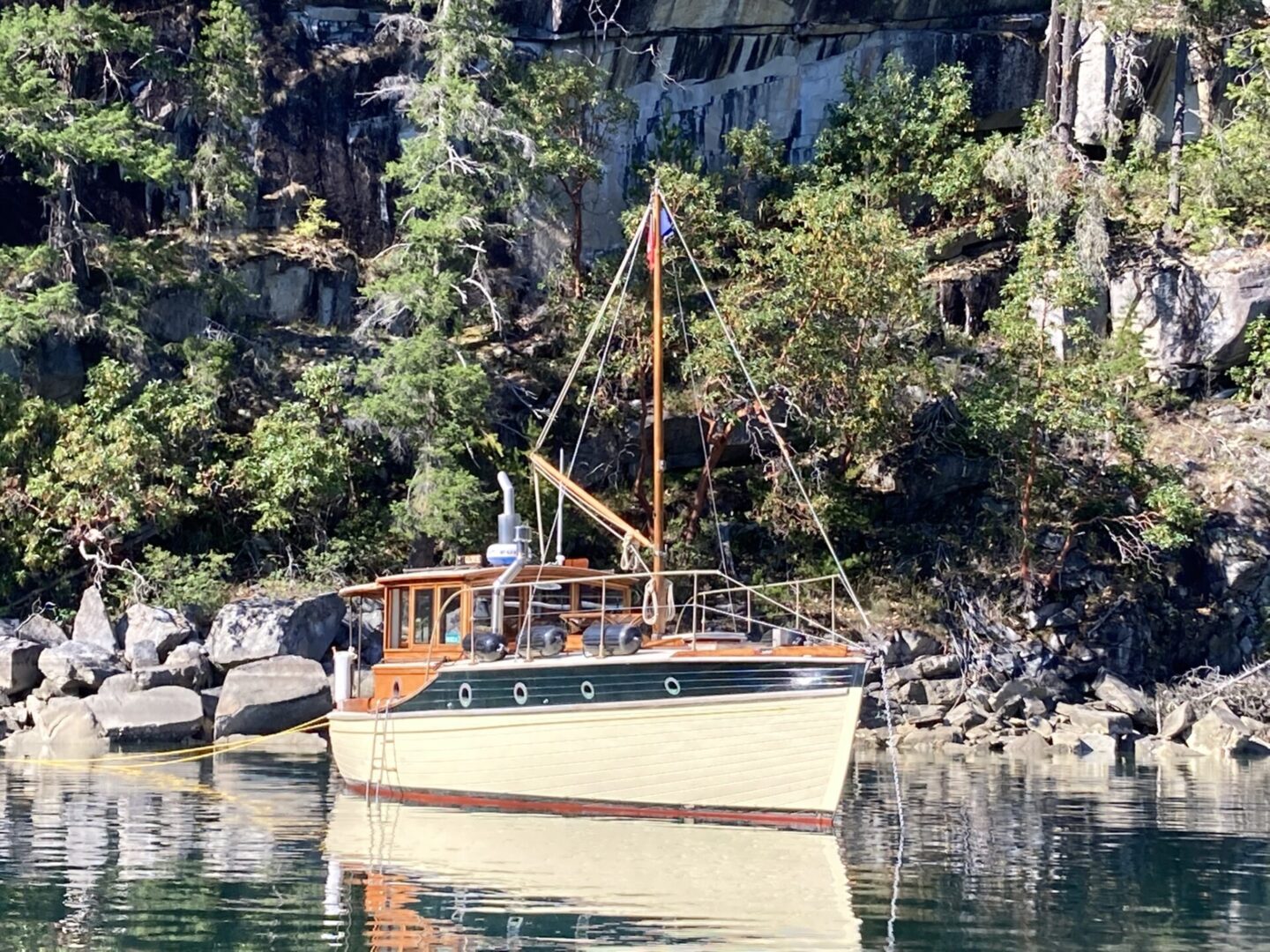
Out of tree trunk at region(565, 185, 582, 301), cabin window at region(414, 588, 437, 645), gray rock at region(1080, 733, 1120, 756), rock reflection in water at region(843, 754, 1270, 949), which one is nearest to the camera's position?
rock reflection in water at region(843, 754, 1270, 949)

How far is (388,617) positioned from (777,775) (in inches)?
246

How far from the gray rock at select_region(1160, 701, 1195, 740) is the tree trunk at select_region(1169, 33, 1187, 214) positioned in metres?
15.3

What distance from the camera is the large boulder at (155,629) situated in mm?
30391

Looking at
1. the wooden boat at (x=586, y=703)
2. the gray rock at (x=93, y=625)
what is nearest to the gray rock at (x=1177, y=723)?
the wooden boat at (x=586, y=703)

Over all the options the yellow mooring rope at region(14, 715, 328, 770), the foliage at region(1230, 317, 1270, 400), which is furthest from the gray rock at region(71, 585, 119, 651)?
the foliage at region(1230, 317, 1270, 400)

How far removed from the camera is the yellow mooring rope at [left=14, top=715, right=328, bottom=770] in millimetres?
25031

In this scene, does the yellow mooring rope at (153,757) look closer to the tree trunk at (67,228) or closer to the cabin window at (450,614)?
the cabin window at (450,614)

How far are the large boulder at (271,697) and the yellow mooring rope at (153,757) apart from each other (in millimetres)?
672

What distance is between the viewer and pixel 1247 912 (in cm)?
1378

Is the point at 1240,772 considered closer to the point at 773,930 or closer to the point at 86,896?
the point at 773,930

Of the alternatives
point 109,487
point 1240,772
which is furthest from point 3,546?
point 1240,772

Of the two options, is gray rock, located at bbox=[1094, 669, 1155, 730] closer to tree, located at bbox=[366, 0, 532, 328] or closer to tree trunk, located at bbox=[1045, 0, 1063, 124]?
tree, located at bbox=[366, 0, 532, 328]

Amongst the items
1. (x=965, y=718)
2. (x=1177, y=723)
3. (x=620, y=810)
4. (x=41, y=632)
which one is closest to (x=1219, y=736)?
(x=1177, y=723)

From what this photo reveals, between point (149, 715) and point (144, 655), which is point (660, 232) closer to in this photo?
point (149, 715)
